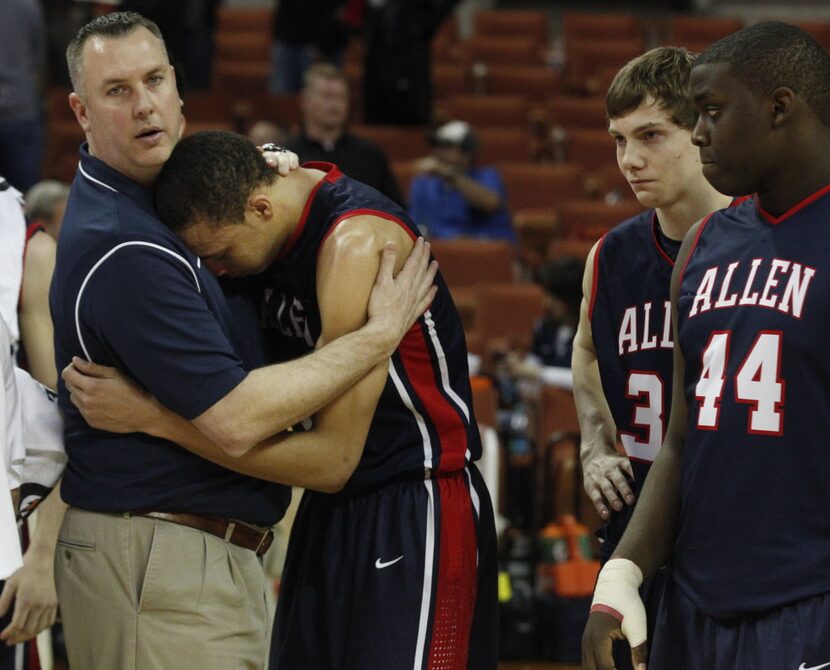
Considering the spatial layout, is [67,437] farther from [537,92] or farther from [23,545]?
[537,92]

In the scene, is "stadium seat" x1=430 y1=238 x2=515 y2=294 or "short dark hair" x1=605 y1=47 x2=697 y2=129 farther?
"stadium seat" x1=430 y1=238 x2=515 y2=294

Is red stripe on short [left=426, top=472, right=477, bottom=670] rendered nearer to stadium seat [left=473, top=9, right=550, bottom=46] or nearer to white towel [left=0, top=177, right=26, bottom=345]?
white towel [left=0, top=177, right=26, bottom=345]

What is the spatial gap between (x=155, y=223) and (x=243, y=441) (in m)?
0.51

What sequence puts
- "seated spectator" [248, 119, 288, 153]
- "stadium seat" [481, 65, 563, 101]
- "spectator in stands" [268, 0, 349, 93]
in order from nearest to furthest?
"seated spectator" [248, 119, 288, 153] < "spectator in stands" [268, 0, 349, 93] < "stadium seat" [481, 65, 563, 101]

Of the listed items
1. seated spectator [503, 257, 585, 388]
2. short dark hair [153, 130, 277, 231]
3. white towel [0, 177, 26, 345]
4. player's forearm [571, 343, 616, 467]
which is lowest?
seated spectator [503, 257, 585, 388]

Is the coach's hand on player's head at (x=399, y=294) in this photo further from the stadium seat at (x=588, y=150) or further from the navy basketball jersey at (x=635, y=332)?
the stadium seat at (x=588, y=150)

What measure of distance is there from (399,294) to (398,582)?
25.3 inches

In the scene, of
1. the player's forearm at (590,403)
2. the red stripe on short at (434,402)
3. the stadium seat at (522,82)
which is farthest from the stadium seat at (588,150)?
the red stripe on short at (434,402)

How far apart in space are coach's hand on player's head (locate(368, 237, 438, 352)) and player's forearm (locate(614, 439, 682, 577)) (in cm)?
67

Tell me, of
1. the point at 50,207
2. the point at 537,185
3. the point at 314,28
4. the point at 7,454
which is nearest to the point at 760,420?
the point at 7,454

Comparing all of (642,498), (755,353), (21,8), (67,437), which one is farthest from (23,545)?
(21,8)

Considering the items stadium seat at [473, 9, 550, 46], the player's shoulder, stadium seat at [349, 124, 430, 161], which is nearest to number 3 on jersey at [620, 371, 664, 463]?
the player's shoulder

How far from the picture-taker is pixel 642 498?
253 centimetres

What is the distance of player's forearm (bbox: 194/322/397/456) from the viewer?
2.76m
